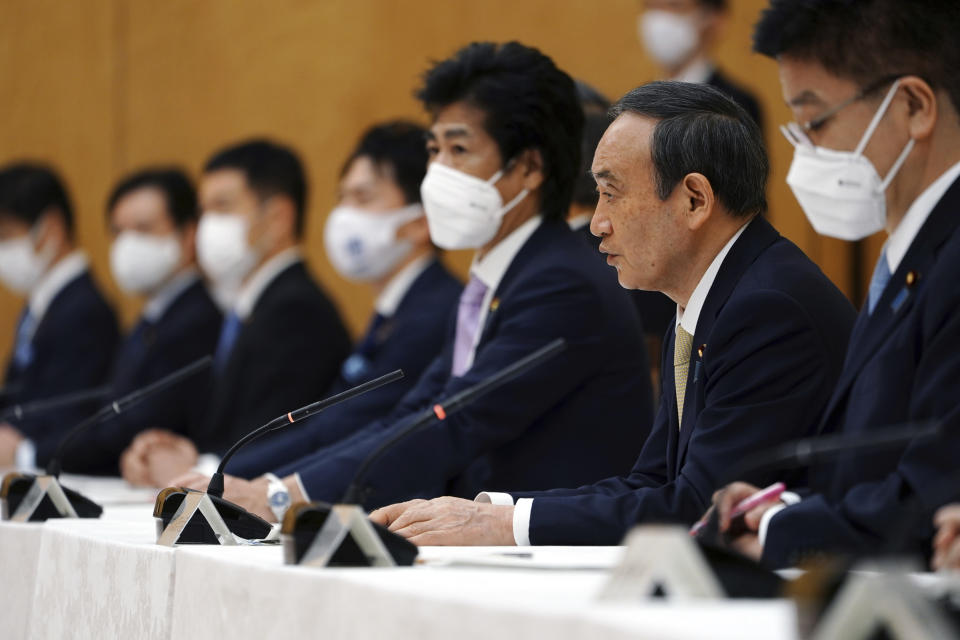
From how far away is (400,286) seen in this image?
3.96 metres

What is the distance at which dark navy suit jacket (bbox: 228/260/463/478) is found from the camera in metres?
3.72

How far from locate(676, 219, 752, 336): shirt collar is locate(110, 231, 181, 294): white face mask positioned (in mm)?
3359

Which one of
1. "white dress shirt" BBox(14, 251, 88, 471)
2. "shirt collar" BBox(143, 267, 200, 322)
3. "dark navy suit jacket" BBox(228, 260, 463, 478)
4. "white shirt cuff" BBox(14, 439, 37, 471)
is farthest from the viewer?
"white dress shirt" BBox(14, 251, 88, 471)

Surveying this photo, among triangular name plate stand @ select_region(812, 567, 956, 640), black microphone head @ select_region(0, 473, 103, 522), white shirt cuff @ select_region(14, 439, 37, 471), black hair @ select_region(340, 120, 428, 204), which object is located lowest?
white shirt cuff @ select_region(14, 439, 37, 471)

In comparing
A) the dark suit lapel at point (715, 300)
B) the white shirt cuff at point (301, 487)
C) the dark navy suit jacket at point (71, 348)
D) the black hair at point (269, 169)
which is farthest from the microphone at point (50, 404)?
the dark suit lapel at point (715, 300)

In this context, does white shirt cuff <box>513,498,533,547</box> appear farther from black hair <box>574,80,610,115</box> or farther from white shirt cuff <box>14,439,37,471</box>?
white shirt cuff <box>14,439,37,471</box>

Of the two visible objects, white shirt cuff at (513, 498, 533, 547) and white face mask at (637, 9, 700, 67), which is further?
white face mask at (637, 9, 700, 67)

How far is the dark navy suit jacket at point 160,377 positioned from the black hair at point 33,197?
1048mm

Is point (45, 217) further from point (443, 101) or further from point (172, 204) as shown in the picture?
point (443, 101)

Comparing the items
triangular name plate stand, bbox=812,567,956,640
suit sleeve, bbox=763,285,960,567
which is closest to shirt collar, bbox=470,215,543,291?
suit sleeve, bbox=763,285,960,567

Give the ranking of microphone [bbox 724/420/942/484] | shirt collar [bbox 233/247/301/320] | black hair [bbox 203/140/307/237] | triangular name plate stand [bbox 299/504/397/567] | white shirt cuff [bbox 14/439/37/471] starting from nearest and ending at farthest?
microphone [bbox 724/420/942/484], triangular name plate stand [bbox 299/504/397/567], shirt collar [bbox 233/247/301/320], white shirt cuff [bbox 14/439/37/471], black hair [bbox 203/140/307/237]

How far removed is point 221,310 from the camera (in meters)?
5.10

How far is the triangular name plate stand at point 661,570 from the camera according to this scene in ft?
4.06

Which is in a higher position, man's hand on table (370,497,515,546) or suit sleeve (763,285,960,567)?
suit sleeve (763,285,960,567)
